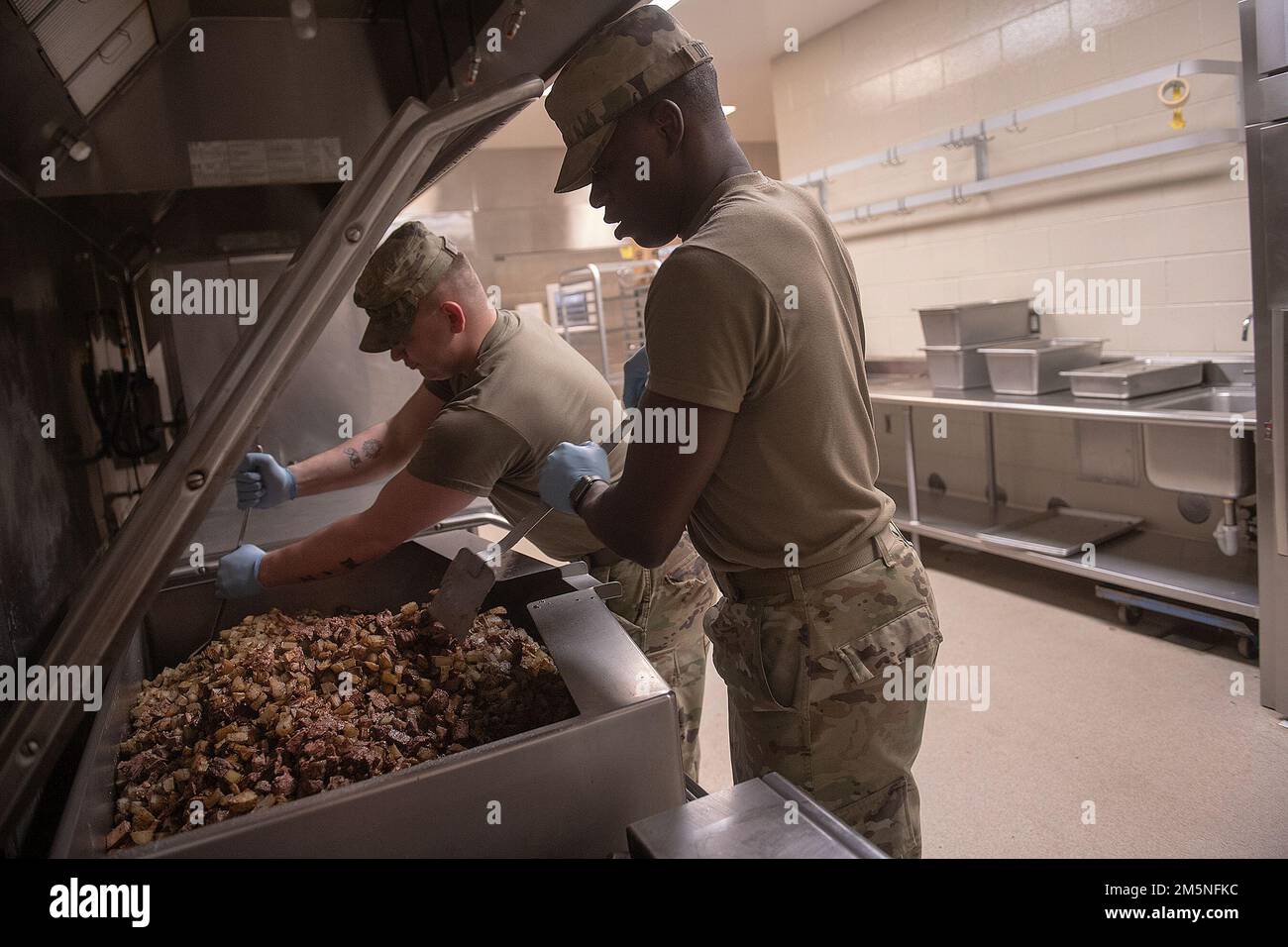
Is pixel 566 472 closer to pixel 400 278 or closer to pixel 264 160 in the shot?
pixel 400 278

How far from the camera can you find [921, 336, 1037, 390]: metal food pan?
4.00 metres

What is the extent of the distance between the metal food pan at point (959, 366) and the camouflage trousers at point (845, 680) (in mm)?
2989

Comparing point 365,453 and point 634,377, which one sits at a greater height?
point 634,377

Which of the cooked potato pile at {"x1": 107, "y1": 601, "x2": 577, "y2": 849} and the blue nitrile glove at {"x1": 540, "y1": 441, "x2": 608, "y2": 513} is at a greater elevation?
the blue nitrile glove at {"x1": 540, "y1": 441, "x2": 608, "y2": 513}

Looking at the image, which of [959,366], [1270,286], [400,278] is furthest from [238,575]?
[959,366]

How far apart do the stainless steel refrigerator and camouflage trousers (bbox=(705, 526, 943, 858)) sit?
1.92 metres

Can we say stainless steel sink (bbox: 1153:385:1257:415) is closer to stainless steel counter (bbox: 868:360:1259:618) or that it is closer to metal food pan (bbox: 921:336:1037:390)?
stainless steel counter (bbox: 868:360:1259:618)


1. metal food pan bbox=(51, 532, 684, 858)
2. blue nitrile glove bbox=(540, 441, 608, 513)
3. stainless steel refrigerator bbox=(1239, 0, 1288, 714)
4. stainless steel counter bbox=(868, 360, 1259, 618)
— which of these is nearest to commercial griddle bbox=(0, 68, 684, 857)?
metal food pan bbox=(51, 532, 684, 858)

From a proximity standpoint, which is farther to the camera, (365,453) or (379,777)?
(365,453)

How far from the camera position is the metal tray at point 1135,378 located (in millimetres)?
3264

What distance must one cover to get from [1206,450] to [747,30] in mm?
3454

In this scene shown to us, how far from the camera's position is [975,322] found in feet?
13.2
